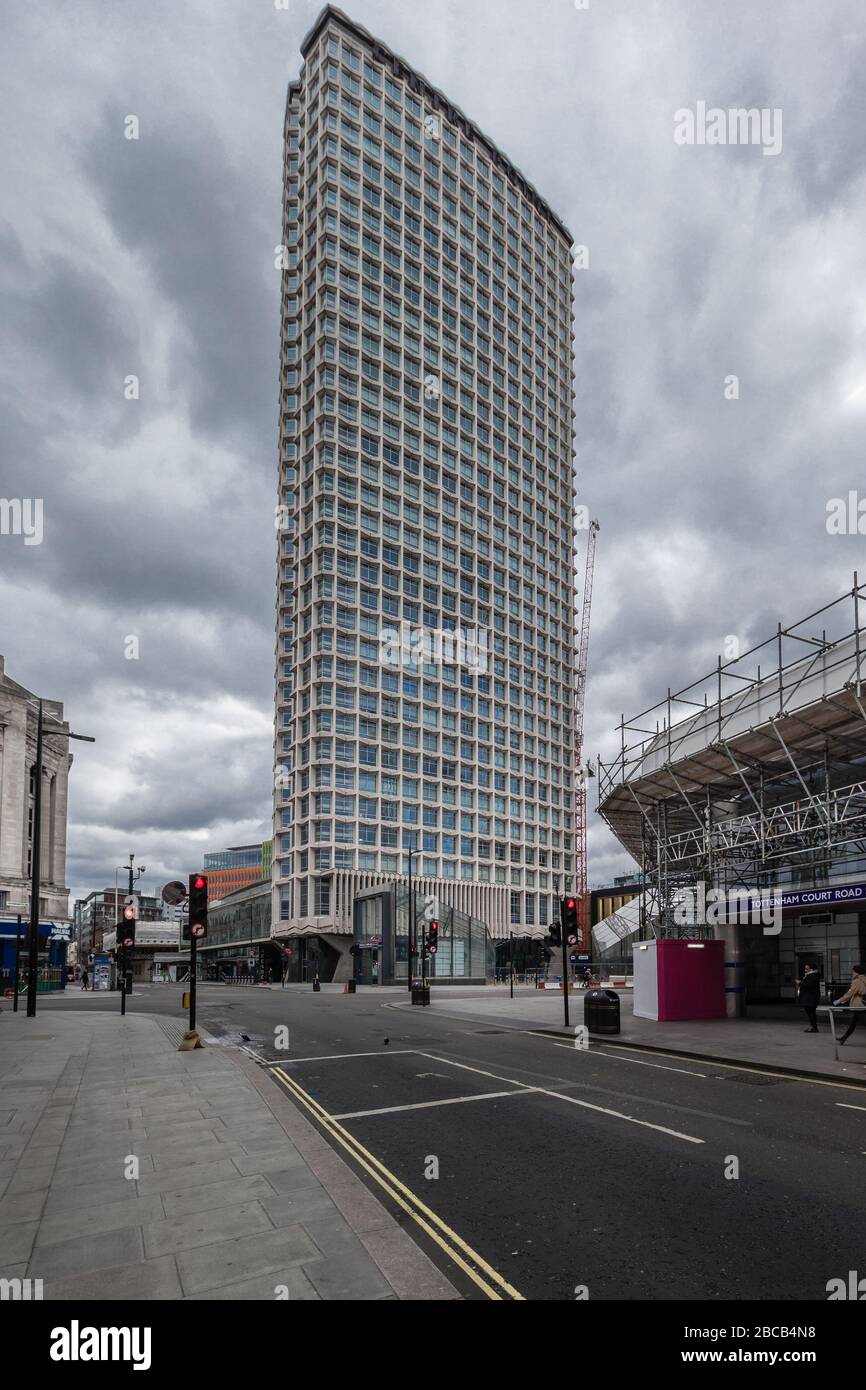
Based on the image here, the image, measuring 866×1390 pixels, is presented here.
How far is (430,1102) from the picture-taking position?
12.3m

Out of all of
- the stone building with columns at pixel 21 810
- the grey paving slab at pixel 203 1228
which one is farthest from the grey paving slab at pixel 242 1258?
the stone building with columns at pixel 21 810

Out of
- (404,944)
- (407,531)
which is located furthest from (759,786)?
(407,531)

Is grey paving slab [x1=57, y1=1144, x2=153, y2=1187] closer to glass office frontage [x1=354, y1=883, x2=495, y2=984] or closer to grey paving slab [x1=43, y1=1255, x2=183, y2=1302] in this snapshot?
grey paving slab [x1=43, y1=1255, x2=183, y2=1302]

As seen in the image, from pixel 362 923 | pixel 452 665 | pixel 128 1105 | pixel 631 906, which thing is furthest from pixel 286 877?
pixel 128 1105

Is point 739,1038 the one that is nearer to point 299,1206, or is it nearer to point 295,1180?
point 295,1180

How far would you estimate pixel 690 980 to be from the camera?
84.4 feet

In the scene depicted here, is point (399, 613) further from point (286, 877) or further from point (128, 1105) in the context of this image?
point (128, 1105)

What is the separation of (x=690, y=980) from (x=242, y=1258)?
22393 mm

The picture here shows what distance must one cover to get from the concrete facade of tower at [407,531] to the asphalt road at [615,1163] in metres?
64.5

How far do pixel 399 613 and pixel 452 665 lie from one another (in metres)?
9.08

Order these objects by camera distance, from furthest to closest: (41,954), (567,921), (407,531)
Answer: (407,531)
(41,954)
(567,921)

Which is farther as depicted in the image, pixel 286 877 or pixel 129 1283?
pixel 286 877

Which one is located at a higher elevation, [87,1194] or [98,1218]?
[98,1218]

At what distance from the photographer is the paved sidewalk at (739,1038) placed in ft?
52.5
